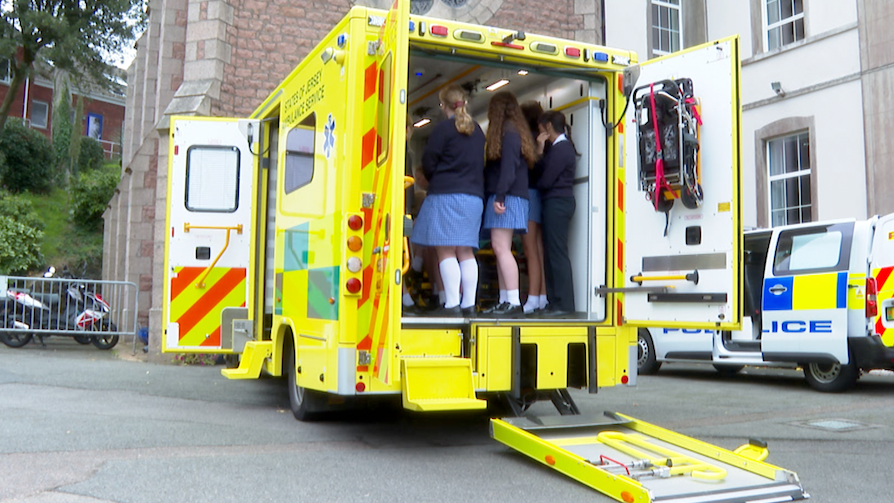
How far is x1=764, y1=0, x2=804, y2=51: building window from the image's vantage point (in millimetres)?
15164

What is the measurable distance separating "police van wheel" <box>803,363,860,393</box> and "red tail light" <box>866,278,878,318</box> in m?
0.61

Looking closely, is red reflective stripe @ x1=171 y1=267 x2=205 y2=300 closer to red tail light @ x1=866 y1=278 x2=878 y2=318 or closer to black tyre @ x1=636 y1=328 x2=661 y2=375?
black tyre @ x1=636 y1=328 x2=661 y2=375

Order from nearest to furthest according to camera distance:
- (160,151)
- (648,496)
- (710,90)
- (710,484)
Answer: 1. (648,496)
2. (710,484)
3. (710,90)
4. (160,151)

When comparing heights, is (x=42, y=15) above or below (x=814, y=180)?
above

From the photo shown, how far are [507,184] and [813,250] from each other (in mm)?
4466

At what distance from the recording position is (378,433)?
242 inches

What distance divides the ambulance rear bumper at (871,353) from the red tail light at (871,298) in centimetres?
25

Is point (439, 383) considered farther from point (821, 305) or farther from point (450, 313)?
point (821, 305)

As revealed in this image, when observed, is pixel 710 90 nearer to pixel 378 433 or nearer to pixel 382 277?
pixel 382 277

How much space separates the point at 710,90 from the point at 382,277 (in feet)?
7.88

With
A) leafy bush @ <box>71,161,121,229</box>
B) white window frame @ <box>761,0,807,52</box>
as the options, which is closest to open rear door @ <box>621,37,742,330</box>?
white window frame @ <box>761,0,807,52</box>

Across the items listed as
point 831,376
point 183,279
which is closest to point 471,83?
point 183,279

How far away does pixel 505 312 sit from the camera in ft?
20.1

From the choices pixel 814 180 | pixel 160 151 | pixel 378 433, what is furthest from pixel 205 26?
pixel 814 180
